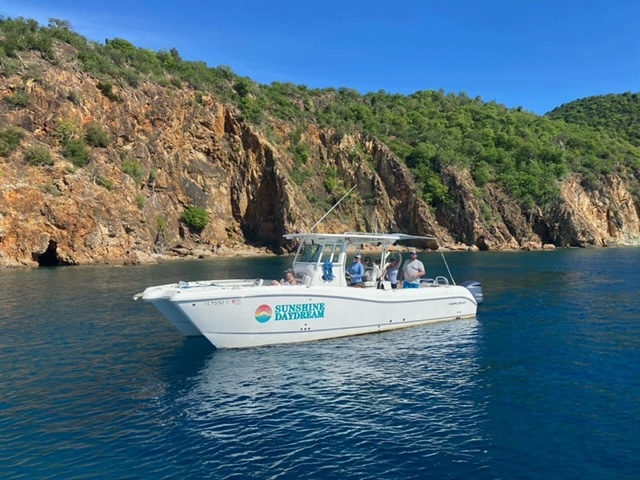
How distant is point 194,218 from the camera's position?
72.7 metres

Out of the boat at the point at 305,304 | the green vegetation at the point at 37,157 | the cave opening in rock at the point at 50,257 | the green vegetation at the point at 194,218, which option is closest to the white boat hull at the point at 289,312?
the boat at the point at 305,304

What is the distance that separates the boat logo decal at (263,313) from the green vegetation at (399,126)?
5052 centimetres

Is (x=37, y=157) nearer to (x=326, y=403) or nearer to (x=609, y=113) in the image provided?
(x=326, y=403)

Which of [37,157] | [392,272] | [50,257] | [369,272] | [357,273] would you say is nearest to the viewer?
[357,273]

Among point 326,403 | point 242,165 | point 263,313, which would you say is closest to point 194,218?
point 242,165

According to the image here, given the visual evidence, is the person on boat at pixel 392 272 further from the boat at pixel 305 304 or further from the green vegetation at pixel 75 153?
the green vegetation at pixel 75 153

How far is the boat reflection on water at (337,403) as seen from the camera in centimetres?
971

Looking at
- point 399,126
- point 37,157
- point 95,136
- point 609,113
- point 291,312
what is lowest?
point 291,312

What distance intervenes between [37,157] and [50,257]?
11.2 m

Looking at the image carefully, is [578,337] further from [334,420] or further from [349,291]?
[334,420]

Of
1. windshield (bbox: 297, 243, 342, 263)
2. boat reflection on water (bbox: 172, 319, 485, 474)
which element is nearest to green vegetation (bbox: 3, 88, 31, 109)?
windshield (bbox: 297, 243, 342, 263)

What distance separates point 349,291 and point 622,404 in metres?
9.21

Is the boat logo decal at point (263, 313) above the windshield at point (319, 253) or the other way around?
the other way around

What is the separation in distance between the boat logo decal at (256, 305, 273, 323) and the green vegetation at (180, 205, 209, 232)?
192 feet
